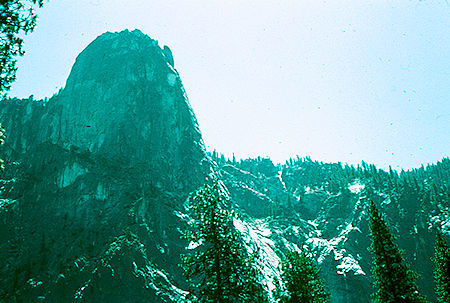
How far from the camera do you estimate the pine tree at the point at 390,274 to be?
26609 millimetres

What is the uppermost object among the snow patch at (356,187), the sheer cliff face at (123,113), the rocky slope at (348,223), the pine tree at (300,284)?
the sheer cliff face at (123,113)

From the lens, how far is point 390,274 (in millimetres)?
27641

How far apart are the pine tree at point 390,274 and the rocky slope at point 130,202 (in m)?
61.2

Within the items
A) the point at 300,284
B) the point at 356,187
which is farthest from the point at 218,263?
the point at 356,187

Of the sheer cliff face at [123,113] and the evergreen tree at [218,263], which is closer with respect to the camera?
the evergreen tree at [218,263]

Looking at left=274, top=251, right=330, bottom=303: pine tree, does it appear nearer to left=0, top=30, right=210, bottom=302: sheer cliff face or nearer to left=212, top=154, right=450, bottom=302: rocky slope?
left=0, top=30, right=210, bottom=302: sheer cliff face

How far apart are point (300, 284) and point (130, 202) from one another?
82288 millimetres

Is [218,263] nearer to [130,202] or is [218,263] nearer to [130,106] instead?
[130,202]

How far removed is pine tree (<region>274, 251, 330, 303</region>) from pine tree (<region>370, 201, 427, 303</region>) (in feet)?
18.4

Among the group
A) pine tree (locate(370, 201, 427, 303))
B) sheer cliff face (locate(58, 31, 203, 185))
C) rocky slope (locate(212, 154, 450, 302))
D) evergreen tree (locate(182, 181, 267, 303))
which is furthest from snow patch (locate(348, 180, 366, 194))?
evergreen tree (locate(182, 181, 267, 303))

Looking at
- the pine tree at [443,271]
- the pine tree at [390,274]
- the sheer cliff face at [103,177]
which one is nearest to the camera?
the pine tree at [390,274]

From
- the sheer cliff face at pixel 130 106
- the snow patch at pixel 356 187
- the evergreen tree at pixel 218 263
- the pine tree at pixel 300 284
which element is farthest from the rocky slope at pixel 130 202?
the evergreen tree at pixel 218 263

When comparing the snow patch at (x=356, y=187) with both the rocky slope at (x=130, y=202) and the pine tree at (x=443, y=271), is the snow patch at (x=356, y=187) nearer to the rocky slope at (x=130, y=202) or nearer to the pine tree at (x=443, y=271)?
the rocky slope at (x=130, y=202)

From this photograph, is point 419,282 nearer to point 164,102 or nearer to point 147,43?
point 164,102
